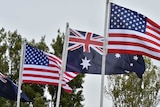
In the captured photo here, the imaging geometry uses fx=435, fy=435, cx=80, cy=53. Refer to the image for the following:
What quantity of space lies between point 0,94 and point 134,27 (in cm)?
628

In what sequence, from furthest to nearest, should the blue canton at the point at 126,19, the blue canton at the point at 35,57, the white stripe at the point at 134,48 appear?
the blue canton at the point at 35,57
the blue canton at the point at 126,19
the white stripe at the point at 134,48

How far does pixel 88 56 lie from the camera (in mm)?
12688

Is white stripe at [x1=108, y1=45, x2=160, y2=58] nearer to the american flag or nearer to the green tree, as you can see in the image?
the american flag

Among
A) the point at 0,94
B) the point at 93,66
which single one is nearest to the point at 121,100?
the point at 0,94

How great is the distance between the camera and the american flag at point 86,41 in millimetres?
12750

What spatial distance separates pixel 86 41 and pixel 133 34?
2.08 metres

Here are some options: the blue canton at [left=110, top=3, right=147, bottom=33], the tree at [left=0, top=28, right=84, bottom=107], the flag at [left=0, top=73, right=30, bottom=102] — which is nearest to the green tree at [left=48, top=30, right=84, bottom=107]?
the tree at [left=0, top=28, right=84, bottom=107]

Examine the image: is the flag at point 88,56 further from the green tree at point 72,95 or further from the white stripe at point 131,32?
the green tree at point 72,95

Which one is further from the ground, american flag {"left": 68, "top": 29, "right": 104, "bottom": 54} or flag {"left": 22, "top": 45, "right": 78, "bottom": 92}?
american flag {"left": 68, "top": 29, "right": 104, "bottom": 54}

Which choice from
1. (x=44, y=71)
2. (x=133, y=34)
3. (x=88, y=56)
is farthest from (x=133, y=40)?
(x=44, y=71)

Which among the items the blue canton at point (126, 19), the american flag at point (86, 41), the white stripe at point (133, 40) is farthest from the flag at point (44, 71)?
the blue canton at point (126, 19)

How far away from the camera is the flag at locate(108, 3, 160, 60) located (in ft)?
Result: 36.2

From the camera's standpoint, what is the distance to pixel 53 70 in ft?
47.5

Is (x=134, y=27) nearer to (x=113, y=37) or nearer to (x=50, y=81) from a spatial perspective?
(x=113, y=37)
